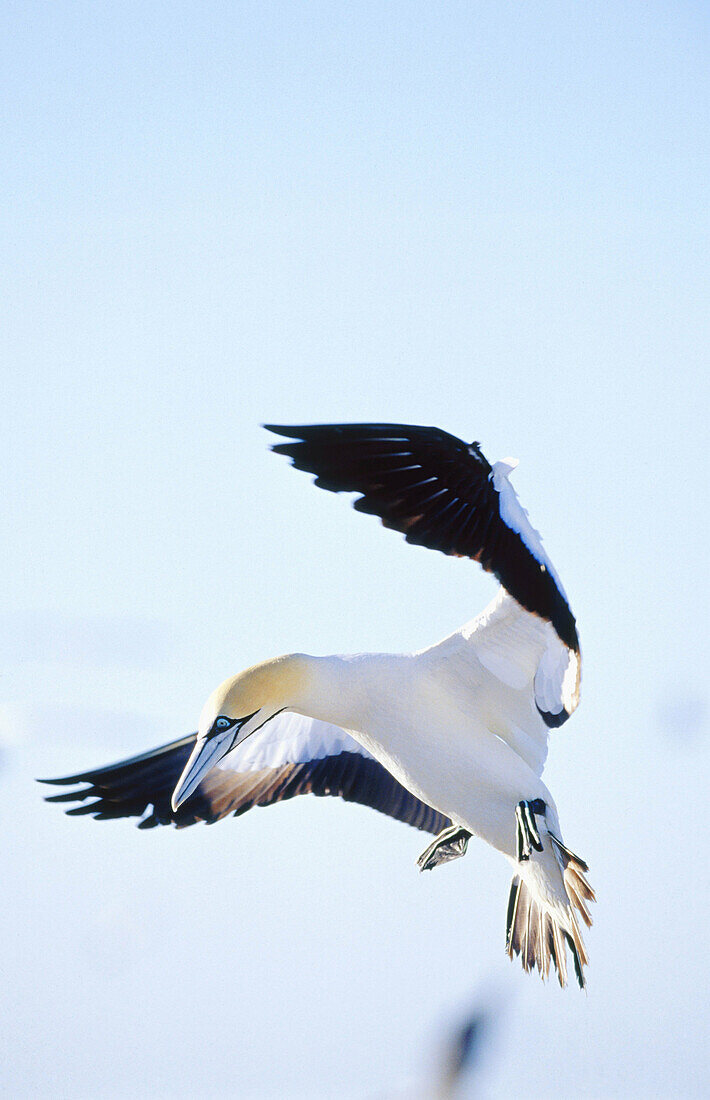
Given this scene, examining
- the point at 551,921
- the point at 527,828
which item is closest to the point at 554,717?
the point at 527,828

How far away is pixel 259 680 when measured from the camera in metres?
4.71

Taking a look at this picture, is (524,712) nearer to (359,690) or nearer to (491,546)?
(359,690)

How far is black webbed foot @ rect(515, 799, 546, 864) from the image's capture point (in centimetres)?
468

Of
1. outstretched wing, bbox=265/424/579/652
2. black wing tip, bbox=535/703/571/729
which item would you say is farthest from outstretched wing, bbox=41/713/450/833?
outstretched wing, bbox=265/424/579/652

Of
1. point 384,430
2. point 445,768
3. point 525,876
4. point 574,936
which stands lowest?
point 574,936

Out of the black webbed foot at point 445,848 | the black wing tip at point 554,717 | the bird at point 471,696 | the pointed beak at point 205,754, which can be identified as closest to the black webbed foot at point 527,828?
the bird at point 471,696

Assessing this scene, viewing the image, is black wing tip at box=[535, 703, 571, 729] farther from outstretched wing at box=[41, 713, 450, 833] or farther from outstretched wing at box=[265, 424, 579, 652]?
outstretched wing at box=[41, 713, 450, 833]

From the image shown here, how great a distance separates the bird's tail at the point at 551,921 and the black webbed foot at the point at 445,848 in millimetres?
351

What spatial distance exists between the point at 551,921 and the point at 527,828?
0.89m

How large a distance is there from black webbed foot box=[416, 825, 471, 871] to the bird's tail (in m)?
0.35

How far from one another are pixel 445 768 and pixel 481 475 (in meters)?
1.50

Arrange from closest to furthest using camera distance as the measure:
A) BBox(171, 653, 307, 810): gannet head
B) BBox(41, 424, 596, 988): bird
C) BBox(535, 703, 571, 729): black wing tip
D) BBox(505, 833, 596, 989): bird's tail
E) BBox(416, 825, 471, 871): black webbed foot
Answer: BBox(41, 424, 596, 988): bird
BBox(171, 653, 307, 810): gannet head
BBox(505, 833, 596, 989): bird's tail
BBox(535, 703, 571, 729): black wing tip
BBox(416, 825, 471, 871): black webbed foot

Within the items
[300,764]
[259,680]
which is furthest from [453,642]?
[300,764]

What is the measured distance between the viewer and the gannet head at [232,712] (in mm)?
4652
